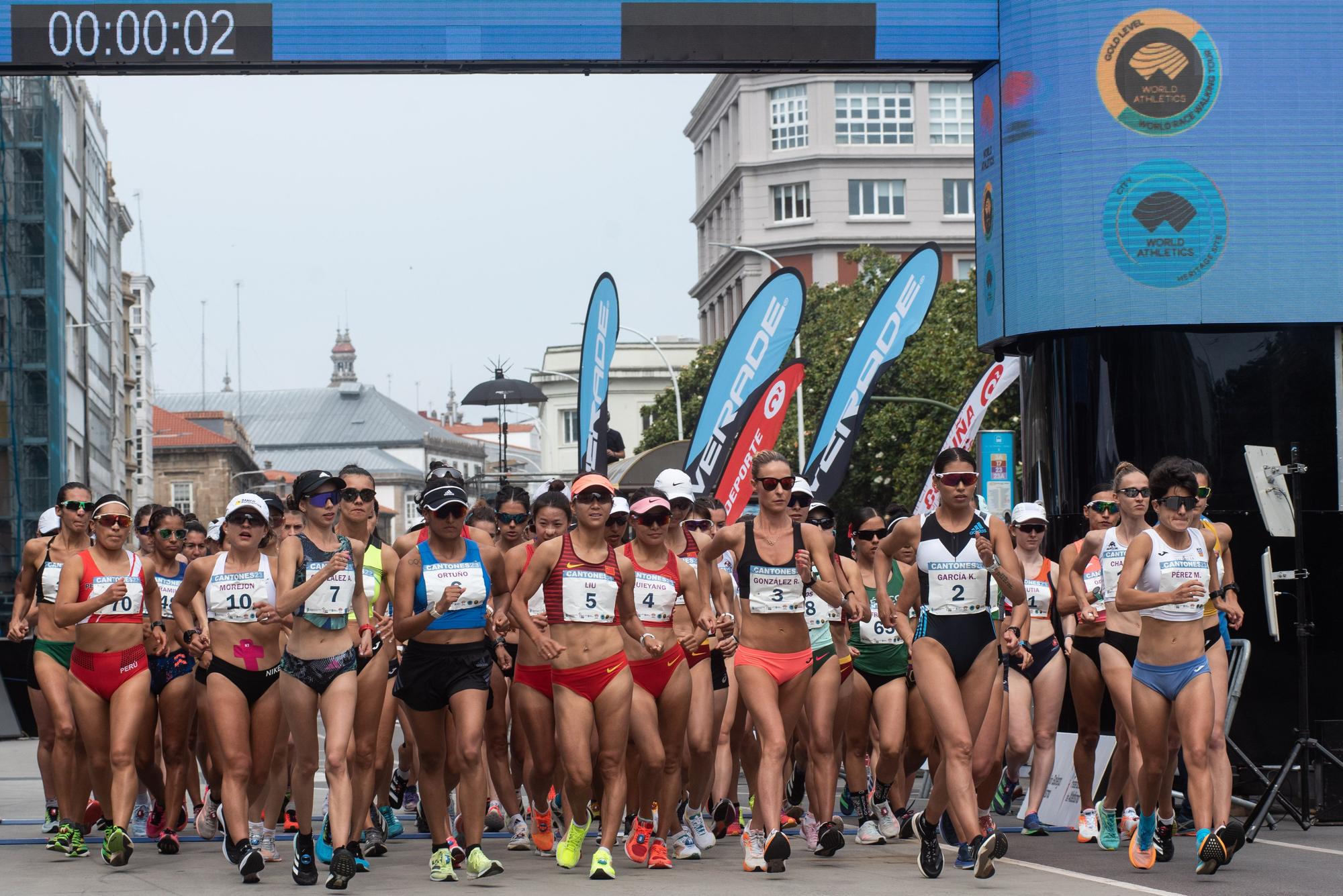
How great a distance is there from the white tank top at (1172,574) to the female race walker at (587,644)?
8.69ft

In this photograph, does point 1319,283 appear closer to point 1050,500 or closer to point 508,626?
point 1050,500

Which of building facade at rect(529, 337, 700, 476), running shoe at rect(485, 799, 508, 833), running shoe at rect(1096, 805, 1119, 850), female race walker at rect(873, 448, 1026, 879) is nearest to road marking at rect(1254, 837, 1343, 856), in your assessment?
running shoe at rect(1096, 805, 1119, 850)

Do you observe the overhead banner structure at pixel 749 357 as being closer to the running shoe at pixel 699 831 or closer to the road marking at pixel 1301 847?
the running shoe at pixel 699 831

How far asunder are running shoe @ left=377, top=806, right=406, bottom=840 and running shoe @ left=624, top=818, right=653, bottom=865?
2113 mm

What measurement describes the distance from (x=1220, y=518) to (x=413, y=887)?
7014mm

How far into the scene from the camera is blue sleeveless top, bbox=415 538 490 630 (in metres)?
10.3

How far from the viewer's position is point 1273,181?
48.2ft

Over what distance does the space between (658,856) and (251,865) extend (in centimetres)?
220

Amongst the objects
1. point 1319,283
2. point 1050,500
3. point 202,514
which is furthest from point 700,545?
point 202,514

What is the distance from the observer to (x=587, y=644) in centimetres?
1062

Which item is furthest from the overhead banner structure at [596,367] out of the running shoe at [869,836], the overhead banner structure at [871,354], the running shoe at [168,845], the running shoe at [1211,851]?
the running shoe at [1211,851]

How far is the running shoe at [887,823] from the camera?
40.9 feet

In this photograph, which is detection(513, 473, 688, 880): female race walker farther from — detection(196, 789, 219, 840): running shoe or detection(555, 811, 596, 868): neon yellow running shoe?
detection(196, 789, 219, 840): running shoe

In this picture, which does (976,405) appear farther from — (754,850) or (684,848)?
(754,850)
